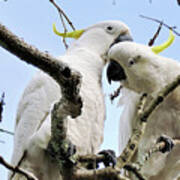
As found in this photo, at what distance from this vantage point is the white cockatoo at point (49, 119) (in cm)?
259

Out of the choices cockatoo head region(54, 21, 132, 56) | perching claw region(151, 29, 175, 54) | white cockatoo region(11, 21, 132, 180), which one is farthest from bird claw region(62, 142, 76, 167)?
perching claw region(151, 29, 175, 54)

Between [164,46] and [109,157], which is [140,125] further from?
[164,46]

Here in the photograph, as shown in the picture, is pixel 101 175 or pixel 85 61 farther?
pixel 85 61

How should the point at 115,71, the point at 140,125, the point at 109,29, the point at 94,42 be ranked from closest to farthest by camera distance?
the point at 140,125 → the point at 115,71 → the point at 94,42 → the point at 109,29

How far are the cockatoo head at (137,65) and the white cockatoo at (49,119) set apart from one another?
17 cm

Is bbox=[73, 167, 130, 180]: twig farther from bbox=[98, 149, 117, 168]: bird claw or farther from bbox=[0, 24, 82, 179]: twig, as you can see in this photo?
bbox=[98, 149, 117, 168]: bird claw

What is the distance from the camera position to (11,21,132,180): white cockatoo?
8.48 feet

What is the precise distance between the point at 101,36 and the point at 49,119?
1378 millimetres

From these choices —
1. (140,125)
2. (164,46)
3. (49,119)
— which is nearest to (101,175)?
(140,125)

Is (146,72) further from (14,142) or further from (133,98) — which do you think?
(14,142)

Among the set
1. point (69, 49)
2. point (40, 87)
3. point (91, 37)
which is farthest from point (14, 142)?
point (91, 37)

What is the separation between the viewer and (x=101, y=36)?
374 centimetres

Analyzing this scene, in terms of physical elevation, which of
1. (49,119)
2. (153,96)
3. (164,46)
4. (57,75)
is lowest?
(153,96)

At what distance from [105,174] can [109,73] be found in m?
1.93
